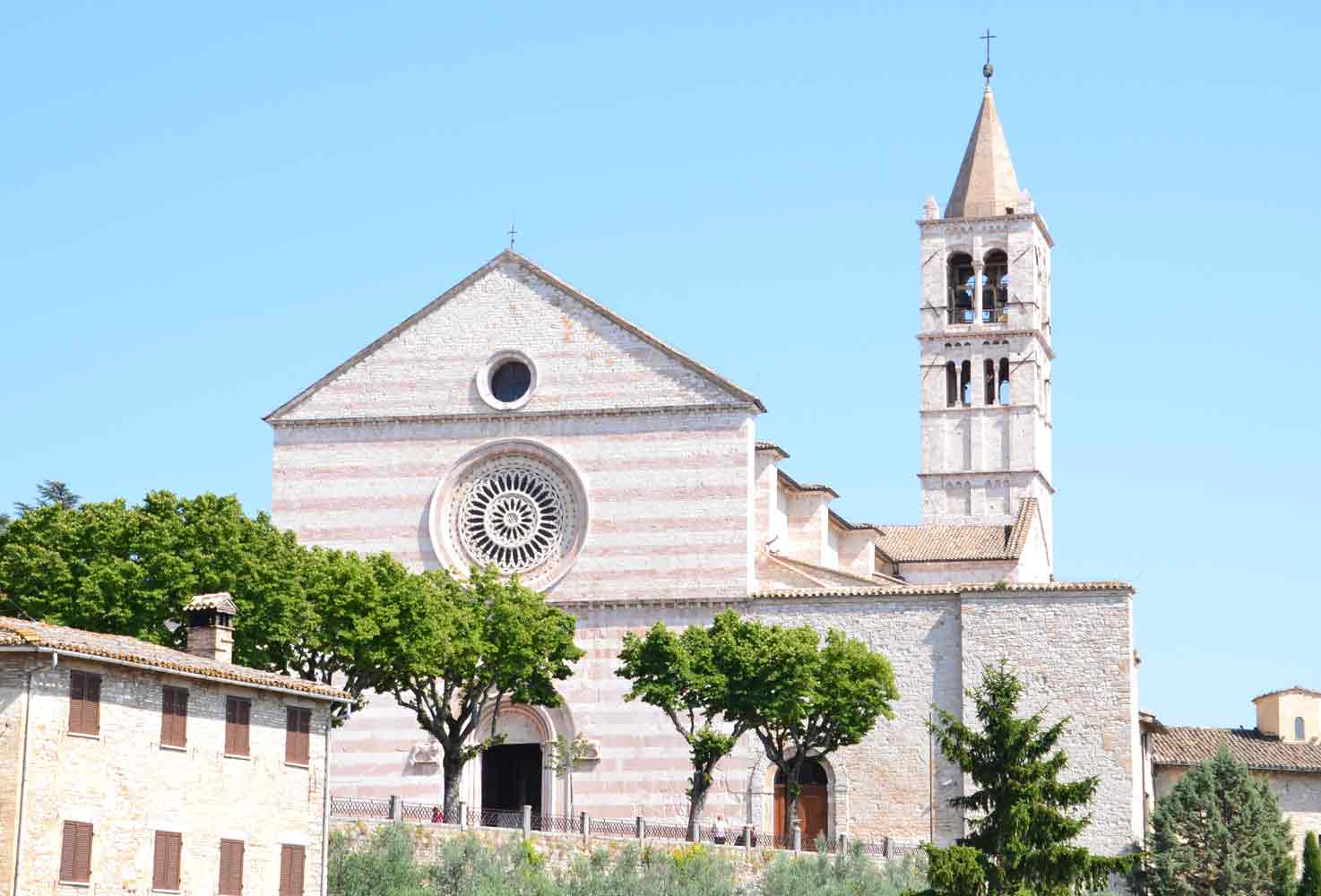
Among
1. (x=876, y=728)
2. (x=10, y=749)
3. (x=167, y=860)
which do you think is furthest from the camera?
(x=876, y=728)

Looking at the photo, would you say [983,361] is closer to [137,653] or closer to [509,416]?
[509,416]

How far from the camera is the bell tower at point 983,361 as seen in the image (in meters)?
87.9

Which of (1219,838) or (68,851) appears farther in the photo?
(1219,838)

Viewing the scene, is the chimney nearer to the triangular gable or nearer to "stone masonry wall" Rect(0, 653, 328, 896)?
"stone masonry wall" Rect(0, 653, 328, 896)

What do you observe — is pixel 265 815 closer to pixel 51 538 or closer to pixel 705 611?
pixel 51 538

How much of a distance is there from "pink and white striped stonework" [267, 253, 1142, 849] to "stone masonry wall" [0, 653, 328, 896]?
18659 millimetres

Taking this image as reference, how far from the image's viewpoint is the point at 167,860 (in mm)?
39281

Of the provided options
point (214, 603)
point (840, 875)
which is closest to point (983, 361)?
point (840, 875)

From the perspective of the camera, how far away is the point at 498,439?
63.1 m

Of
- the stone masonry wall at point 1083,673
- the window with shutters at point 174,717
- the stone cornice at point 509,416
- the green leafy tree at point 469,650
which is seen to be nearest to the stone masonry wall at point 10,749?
the window with shutters at point 174,717

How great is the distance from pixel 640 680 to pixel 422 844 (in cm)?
747

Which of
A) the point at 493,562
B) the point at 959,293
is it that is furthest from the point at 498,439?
the point at 959,293

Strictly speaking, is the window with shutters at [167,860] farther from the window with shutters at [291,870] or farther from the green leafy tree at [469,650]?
the green leafy tree at [469,650]

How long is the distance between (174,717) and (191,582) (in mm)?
10107
